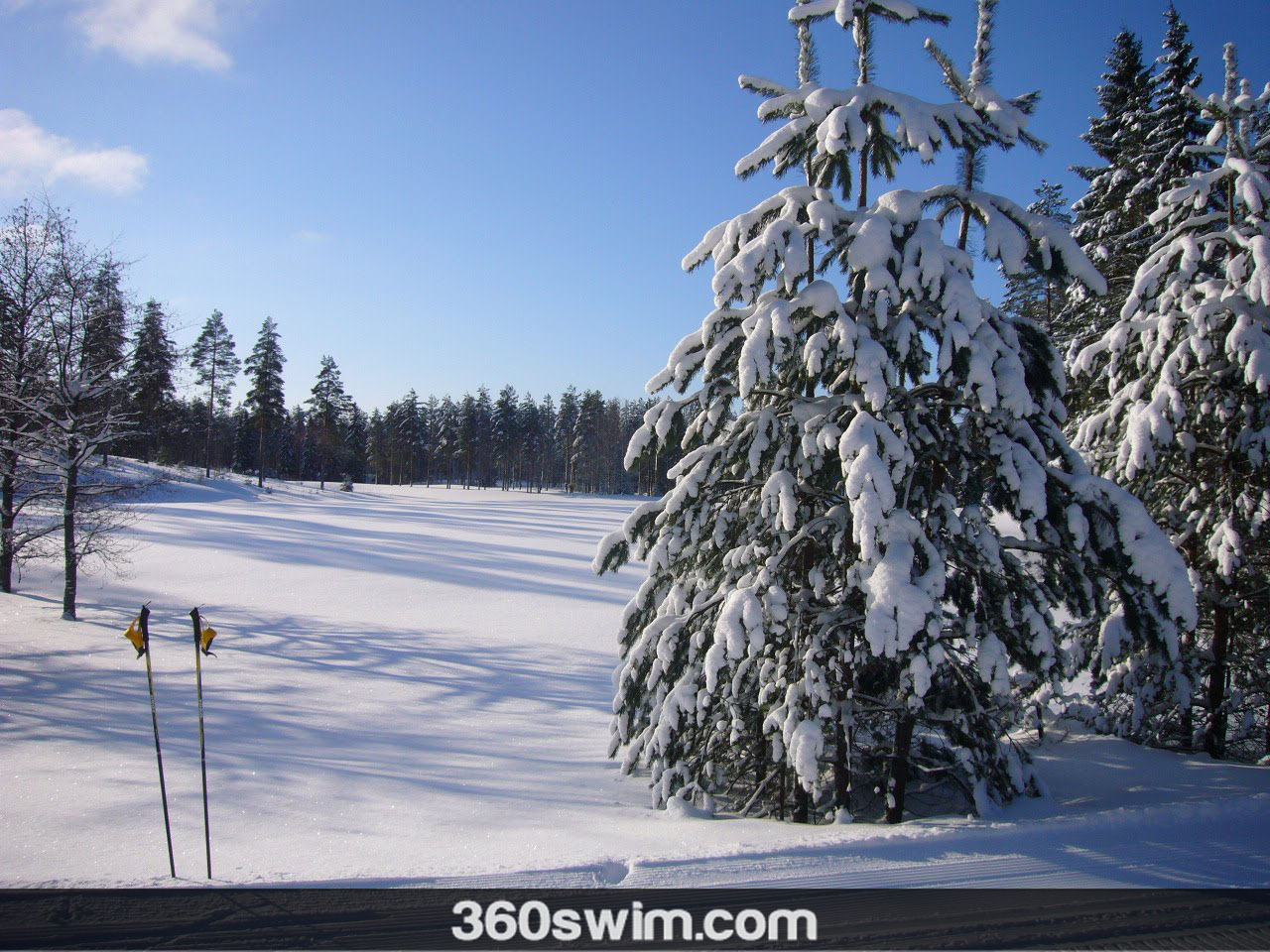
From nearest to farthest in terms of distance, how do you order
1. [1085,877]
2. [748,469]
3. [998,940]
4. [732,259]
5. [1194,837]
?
[998,940] < [1085,877] < [1194,837] < [732,259] < [748,469]

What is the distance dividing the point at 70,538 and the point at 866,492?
18.0 m

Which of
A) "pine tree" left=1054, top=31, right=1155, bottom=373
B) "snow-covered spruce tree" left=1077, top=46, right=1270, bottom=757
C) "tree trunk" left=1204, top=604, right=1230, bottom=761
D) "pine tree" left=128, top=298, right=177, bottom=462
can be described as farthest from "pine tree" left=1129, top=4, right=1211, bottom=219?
"pine tree" left=128, top=298, right=177, bottom=462

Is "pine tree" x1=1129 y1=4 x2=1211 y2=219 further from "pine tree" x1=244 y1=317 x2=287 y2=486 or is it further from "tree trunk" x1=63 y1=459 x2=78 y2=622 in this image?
"pine tree" x1=244 y1=317 x2=287 y2=486

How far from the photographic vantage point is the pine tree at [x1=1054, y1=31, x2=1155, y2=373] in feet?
50.0

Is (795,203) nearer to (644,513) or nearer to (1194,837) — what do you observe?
(644,513)

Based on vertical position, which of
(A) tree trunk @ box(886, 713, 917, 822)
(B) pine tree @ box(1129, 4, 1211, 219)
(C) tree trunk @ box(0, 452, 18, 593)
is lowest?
(A) tree trunk @ box(886, 713, 917, 822)

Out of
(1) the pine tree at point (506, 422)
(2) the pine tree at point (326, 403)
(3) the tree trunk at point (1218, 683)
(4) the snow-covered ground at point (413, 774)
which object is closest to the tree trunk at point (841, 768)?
(4) the snow-covered ground at point (413, 774)

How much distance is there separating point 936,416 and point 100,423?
1745 centimetres

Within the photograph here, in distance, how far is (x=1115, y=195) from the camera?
58.6 ft

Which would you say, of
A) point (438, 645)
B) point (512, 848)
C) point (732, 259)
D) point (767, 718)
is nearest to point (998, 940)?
point (767, 718)

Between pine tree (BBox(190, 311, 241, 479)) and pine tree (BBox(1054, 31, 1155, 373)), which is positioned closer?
pine tree (BBox(1054, 31, 1155, 373))

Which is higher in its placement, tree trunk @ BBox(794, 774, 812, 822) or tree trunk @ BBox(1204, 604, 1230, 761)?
tree trunk @ BBox(1204, 604, 1230, 761)

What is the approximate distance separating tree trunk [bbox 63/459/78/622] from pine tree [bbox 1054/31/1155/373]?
71.1 feet

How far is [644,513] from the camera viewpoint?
7.36 m
